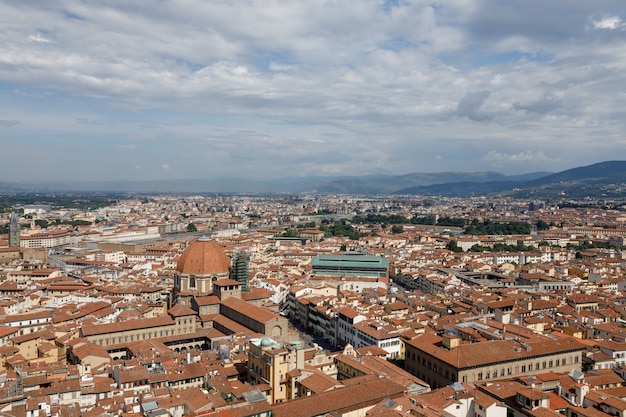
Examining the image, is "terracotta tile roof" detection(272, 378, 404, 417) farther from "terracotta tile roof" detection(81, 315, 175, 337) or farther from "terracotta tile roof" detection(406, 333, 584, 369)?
"terracotta tile roof" detection(81, 315, 175, 337)

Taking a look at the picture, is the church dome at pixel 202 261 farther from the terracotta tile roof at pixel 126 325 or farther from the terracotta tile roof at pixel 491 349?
the terracotta tile roof at pixel 491 349

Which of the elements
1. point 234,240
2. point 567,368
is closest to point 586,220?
point 234,240

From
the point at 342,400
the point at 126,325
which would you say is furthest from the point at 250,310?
the point at 342,400

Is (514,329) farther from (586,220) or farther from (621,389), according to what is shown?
(586,220)

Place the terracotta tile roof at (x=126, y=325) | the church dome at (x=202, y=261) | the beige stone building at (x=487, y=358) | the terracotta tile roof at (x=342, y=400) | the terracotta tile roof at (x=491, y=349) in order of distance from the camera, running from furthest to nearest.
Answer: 1. the church dome at (x=202, y=261)
2. the terracotta tile roof at (x=126, y=325)
3. the terracotta tile roof at (x=491, y=349)
4. the beige stone building at (x=487, y=358)
5. the terracotta tile roof at (x=342, y=400)

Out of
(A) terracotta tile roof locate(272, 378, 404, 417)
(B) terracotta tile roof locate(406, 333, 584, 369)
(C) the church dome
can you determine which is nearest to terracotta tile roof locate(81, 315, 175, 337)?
(C) the church dome

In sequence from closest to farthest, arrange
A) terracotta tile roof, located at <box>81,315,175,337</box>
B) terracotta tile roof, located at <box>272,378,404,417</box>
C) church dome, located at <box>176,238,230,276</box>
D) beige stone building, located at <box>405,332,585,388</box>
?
1. terracotta tile roof, located at <box>272,378,404,417</box>
2. beige stone building, located at <box>405,332,585,388</box>
3. terracotta tile roof, located at <box>81,315,175,337</box>
4. church dome, located at <box>176,238,230,276</box>

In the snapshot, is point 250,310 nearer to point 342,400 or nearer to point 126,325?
point 126,325

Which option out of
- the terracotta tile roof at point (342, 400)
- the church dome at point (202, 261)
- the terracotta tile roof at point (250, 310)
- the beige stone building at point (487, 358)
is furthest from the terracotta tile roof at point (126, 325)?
the terracotta tile roof at point (342, 400)
